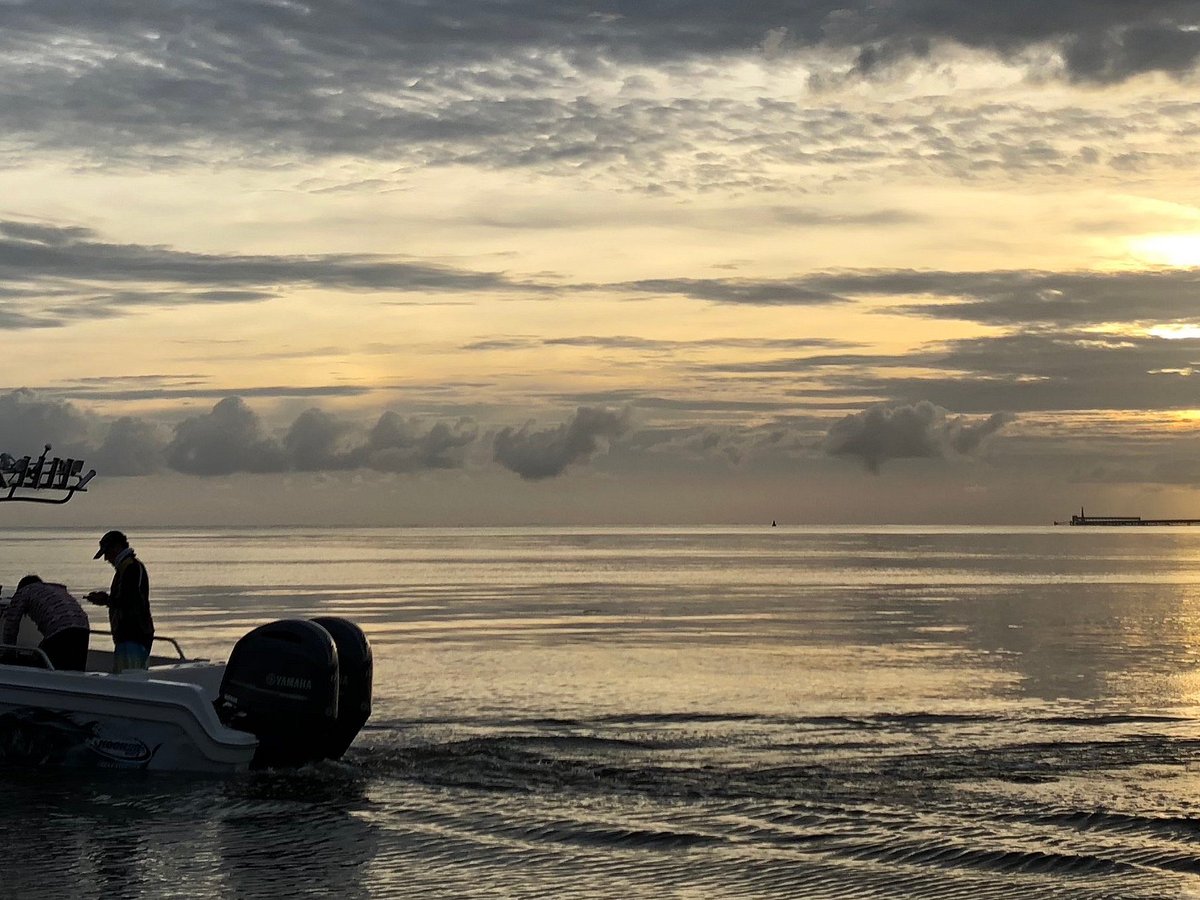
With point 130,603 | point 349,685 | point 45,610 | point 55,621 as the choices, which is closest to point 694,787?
point 349,685

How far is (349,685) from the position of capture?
14703 millimetres

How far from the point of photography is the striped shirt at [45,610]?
14.9 metres

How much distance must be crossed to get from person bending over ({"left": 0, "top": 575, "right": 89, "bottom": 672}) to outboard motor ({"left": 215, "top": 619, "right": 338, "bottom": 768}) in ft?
5.83

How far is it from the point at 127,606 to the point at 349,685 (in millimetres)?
2515

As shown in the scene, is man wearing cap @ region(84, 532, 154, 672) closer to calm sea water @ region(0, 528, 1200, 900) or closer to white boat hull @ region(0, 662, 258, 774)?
white boat hull @ region(0, 662, 258, 774)

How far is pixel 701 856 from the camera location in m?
11.0

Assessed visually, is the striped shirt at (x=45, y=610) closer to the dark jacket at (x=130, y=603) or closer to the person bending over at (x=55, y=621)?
the person bending over at (x=55, y=621)

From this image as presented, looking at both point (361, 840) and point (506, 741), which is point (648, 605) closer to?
point (506, 741)

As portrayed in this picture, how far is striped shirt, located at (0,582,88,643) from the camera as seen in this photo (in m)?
14.9

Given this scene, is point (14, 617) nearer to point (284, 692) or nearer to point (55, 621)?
point (55, 621)

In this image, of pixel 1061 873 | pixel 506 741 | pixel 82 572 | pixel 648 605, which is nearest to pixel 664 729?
pixel 506 741

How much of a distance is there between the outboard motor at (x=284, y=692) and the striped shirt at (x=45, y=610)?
1924 millimetres

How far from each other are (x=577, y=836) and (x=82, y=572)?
192 feet

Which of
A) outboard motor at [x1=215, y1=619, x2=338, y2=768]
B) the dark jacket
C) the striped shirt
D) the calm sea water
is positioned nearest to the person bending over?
the striped shirt
